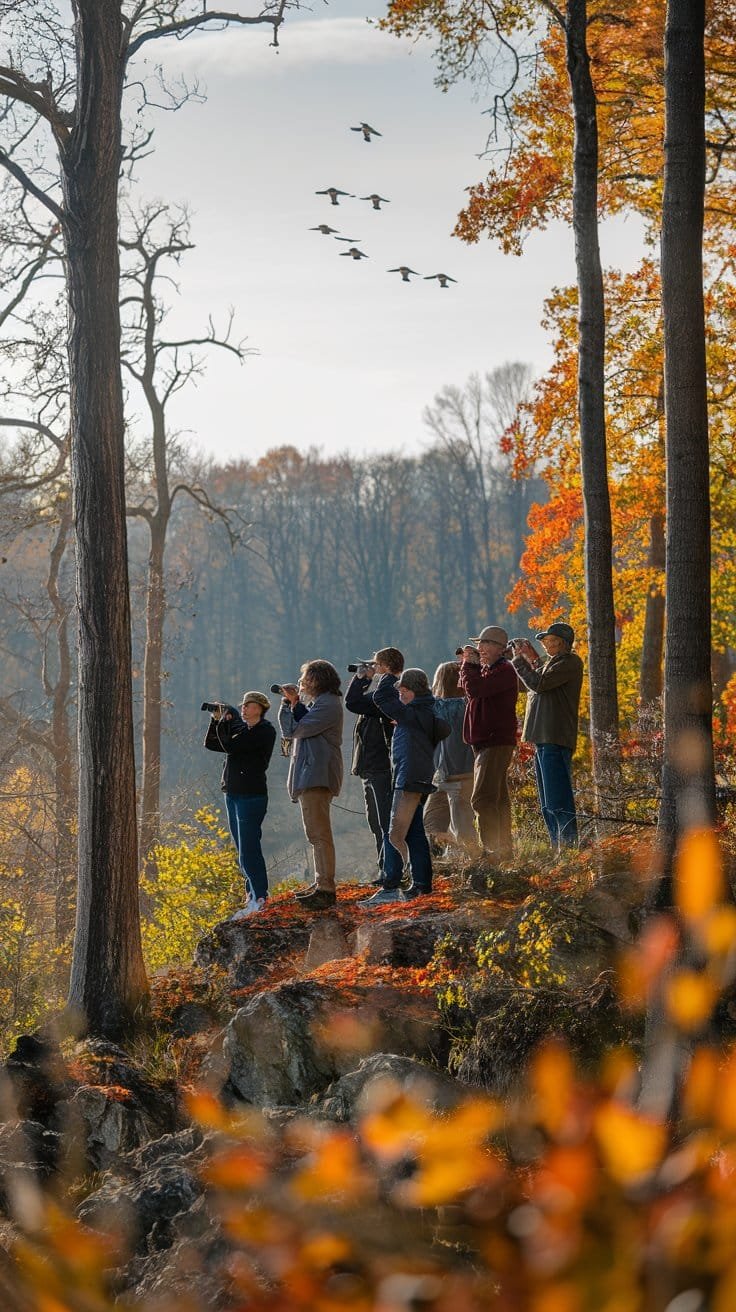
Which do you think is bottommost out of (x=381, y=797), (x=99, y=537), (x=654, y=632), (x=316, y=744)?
(x=381, y=797)

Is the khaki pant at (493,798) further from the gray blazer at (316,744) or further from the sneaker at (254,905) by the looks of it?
the sneaker at (254,905)

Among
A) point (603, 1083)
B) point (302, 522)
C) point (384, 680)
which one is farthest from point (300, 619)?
point (603, 1083)

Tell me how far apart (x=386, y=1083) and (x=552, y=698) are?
433 cm

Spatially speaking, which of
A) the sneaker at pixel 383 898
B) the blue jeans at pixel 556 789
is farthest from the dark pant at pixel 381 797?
the blue jeans at pixel 556 789

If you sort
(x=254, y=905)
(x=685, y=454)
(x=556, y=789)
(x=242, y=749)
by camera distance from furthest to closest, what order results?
(x=254, y=905) → (x=242, y=749) → (x=556, y=789) → (x=685, y=454)

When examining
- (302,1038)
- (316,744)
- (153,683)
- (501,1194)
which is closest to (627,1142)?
(501,1194)

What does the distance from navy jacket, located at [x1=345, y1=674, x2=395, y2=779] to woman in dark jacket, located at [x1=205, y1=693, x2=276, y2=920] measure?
67 centimetres

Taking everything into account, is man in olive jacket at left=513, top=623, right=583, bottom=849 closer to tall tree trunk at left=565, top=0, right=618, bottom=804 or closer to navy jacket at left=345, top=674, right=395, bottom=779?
tall tree trunk at left=565, top=0, right=618, bottom=804

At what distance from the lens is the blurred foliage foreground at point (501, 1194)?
114 inches

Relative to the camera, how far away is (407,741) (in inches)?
325

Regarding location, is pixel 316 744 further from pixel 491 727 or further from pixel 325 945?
pixel 325 945

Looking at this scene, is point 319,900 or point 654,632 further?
point 654,632

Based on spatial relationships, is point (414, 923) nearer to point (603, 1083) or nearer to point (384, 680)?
point (384, 680)

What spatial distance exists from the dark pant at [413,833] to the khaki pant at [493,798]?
0.43m
